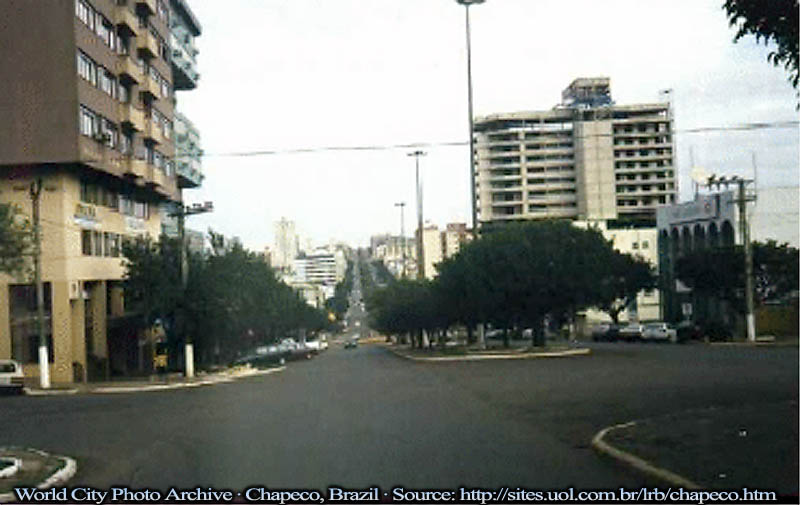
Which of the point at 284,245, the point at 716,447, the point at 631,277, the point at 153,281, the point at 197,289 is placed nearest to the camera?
the point at 716,447

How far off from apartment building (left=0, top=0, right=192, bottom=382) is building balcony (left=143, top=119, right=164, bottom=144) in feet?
1.97

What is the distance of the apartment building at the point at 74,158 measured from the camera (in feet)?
130

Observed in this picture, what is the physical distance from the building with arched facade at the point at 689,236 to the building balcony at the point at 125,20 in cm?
3672

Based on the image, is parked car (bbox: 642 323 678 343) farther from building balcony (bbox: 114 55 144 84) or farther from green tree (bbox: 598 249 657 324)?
building balcony (bbox: 114 55 144 84)

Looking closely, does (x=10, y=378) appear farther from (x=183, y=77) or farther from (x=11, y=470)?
(x=183, y=77)

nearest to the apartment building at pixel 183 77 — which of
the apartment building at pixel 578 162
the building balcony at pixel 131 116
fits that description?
the building balcony at pixel 131 116

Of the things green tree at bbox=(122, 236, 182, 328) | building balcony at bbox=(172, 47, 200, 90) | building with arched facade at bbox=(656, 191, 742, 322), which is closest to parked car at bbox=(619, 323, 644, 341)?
building with arched facade at bbox=(656, 191, 742, 322)

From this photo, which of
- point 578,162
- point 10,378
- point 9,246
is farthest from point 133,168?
point 578,162

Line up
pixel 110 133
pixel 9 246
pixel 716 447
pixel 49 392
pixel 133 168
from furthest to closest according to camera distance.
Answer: pixel 133 168
pixel 110 133
pixel 49 392
pixel 9 246
pixel 716 447

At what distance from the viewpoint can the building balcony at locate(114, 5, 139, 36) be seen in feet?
157

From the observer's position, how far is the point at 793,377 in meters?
20.8

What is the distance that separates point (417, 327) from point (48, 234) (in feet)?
107

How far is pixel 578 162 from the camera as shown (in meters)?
128

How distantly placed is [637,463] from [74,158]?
35.5 m
